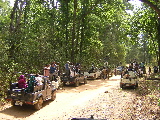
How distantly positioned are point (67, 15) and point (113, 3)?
6.75m

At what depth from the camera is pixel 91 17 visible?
30.8 metres

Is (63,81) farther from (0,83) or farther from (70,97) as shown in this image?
(0,83)

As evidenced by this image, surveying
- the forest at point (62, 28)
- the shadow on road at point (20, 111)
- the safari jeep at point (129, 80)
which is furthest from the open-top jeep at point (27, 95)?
the safari jeep at point (129, 80)

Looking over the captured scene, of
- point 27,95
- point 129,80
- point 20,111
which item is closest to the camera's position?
point 27,95

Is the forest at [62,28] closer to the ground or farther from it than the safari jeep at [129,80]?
farther from it

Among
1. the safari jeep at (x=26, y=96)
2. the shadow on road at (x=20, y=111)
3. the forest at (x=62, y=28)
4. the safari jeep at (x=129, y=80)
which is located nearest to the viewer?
the shadow on road at (x=20, y=111)

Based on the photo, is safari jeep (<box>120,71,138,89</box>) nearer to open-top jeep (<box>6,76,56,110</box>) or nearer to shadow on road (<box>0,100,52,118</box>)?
open-top jeep (<box>6,76,56,110</box>)

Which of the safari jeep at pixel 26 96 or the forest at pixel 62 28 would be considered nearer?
the safari jeep at pixel 26 96

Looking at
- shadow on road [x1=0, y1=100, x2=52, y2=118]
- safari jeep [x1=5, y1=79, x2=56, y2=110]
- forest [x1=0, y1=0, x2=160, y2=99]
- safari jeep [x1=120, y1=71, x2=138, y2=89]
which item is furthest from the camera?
forest [x1=0, y1=0, x2=160, y2=99]

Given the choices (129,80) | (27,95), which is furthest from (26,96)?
(129,80)

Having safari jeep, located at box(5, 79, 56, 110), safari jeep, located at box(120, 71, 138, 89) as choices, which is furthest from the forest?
safari jeep, located at box(120, 71, 138, 89)

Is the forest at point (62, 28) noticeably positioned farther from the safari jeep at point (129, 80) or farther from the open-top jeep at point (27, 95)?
the safari jeep at point (129, 80)

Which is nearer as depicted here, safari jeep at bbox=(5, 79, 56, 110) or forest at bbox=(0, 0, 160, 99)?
safari jeep at bbox=(5, 79, 56, 110)

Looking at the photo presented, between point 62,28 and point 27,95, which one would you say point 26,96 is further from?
point 62,28
